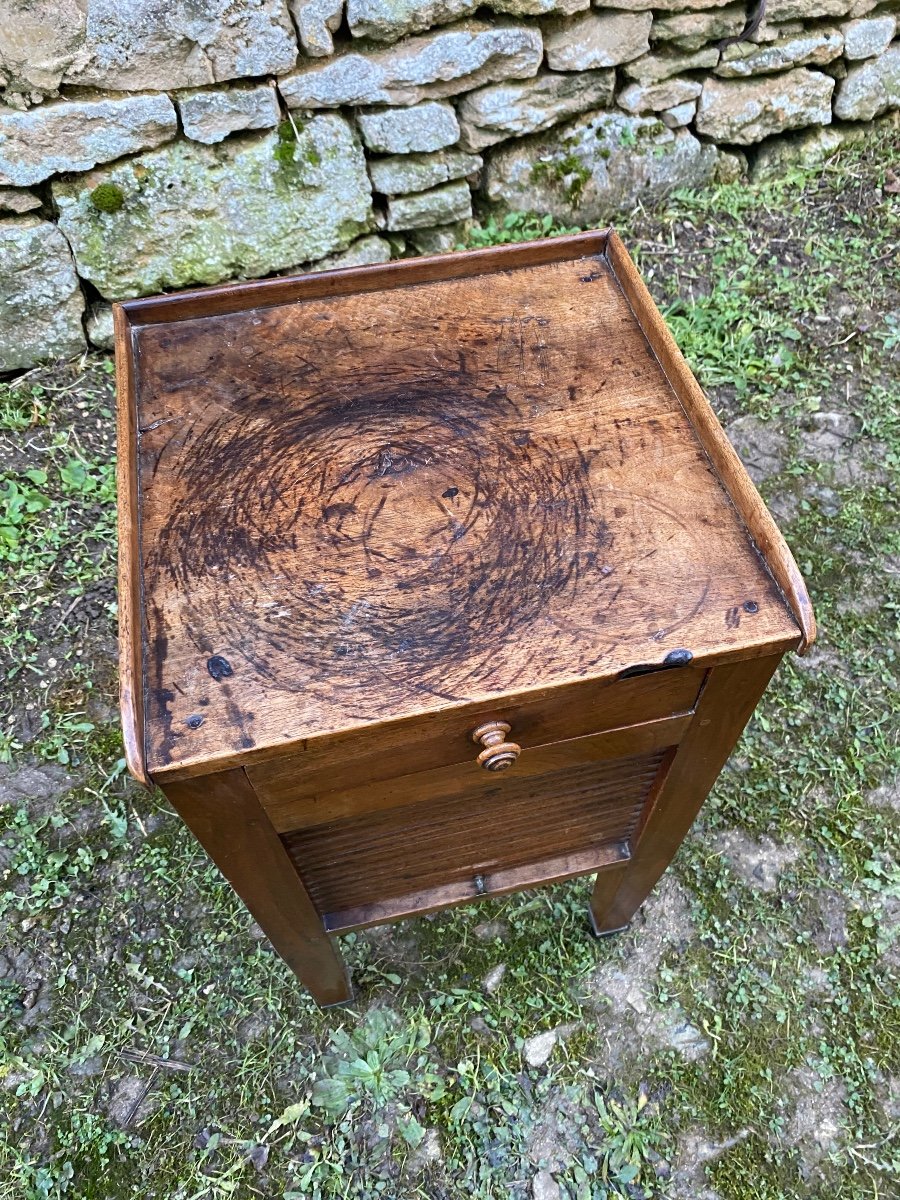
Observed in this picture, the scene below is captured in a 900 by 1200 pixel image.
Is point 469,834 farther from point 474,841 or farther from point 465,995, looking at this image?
point 465,995

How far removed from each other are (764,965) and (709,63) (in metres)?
2.82

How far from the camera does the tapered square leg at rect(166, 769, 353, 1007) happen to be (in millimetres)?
1021

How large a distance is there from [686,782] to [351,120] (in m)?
2.19

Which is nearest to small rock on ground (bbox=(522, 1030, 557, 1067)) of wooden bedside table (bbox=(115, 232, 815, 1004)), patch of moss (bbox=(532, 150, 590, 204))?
wooden bedside table (bbox=(115, 232, 815, 1004))

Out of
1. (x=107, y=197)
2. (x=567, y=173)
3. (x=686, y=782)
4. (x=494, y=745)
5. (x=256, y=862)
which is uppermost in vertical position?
(x=107, y=197)

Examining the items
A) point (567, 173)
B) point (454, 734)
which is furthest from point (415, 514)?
point (567, 173)

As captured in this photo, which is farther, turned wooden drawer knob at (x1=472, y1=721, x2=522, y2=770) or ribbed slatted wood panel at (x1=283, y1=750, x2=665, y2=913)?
ribbed slatted wood panel at (x1=283, y1=750, x2=665, y2=913)

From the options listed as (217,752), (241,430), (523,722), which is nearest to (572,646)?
(523,722)

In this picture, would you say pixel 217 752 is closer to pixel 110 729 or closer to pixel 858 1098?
pixel 110 729

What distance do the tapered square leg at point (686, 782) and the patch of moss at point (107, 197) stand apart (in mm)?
2209

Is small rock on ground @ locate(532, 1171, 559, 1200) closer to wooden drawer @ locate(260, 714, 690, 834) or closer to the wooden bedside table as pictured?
the wooden bedside table

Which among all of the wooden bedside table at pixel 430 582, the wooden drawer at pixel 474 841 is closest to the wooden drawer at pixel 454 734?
the wooden bedside table at pixel 430 582

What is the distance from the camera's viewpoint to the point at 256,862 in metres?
1.18

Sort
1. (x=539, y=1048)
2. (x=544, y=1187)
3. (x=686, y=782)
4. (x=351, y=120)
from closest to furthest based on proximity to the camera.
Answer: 1. (x=686, y=782)
2. (x=544, y=1187)
3. (x=539, y=1048)
4. (x=351, y=120)
